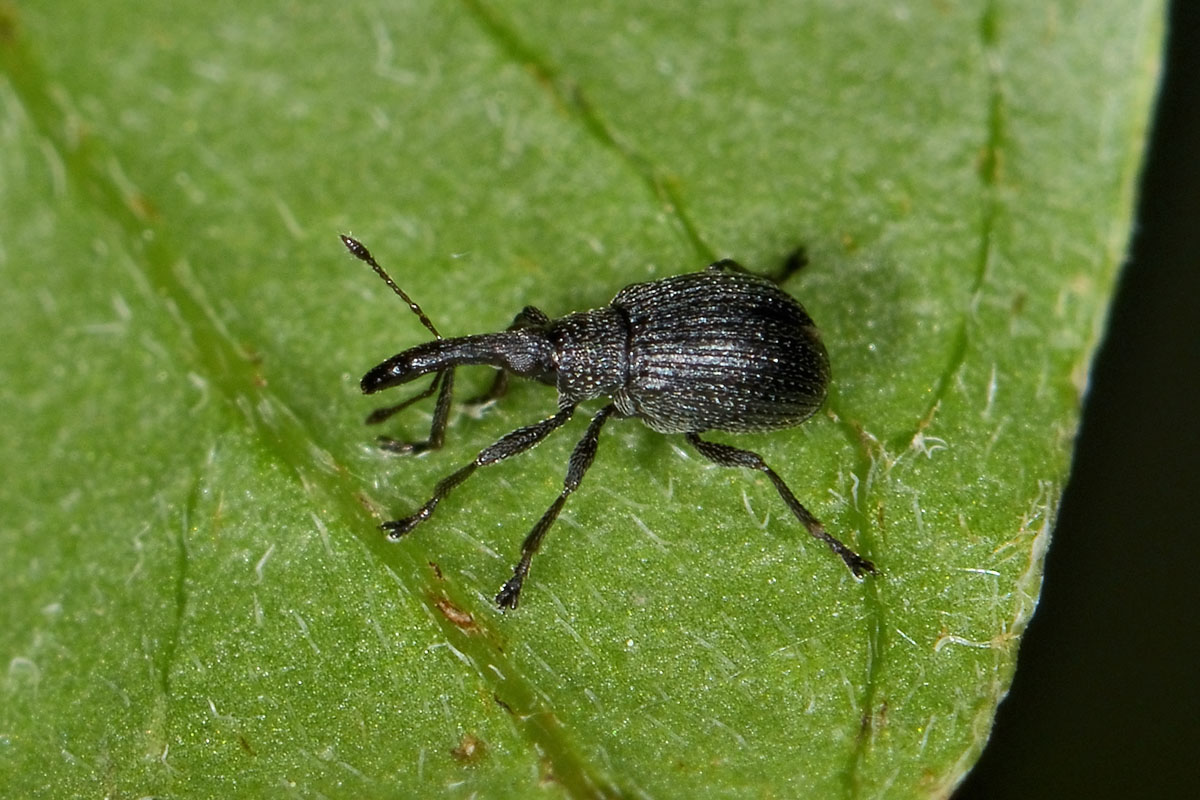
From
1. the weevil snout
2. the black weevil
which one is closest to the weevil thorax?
the black weevil

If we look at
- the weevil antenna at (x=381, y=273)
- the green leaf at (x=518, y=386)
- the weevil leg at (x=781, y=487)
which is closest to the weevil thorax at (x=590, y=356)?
the green leaf at (x=518, y=386)

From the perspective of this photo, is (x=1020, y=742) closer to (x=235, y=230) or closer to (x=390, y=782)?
(x=390, y=782)

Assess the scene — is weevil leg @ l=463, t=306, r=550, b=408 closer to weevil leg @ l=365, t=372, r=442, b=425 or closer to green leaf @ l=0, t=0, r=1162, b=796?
green leaf @ l=0, t=0, r=1162, b=796

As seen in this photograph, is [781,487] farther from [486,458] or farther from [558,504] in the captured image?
[486,458]

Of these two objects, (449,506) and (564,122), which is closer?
(449,506)

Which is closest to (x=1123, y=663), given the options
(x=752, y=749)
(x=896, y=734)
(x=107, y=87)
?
(x=896, y=734)

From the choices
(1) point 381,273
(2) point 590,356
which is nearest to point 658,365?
(2) point 590,356
